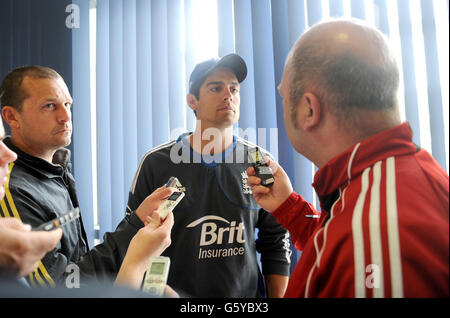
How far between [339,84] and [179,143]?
0.78 m

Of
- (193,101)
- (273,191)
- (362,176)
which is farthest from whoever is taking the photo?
(193,101)

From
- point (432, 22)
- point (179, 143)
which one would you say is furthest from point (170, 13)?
point (432, 22)

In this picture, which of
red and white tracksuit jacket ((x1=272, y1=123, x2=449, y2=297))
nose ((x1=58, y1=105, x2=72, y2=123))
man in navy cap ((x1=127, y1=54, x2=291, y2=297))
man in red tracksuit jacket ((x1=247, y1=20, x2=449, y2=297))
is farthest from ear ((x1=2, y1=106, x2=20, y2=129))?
red and white tracksuit jacket ((x1=272, y1=123, x2=449, y2=297))

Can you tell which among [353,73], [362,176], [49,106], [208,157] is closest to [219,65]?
[208,157]

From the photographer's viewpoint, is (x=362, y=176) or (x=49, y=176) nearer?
(x=362, y=176)

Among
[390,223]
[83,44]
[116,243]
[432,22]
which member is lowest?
[116,243]

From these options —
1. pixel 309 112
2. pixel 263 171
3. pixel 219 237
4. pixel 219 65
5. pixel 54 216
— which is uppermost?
pixel 219 65

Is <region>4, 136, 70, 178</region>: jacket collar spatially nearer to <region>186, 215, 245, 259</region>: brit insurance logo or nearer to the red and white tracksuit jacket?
<region>186, 215, 245, 259</region>: brit insurance logo

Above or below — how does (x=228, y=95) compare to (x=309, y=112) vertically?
above

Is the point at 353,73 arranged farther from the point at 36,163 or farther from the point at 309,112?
the point at 36,163

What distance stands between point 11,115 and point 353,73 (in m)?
1.11

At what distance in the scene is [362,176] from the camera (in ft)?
1.77

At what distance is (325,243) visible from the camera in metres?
0.50
